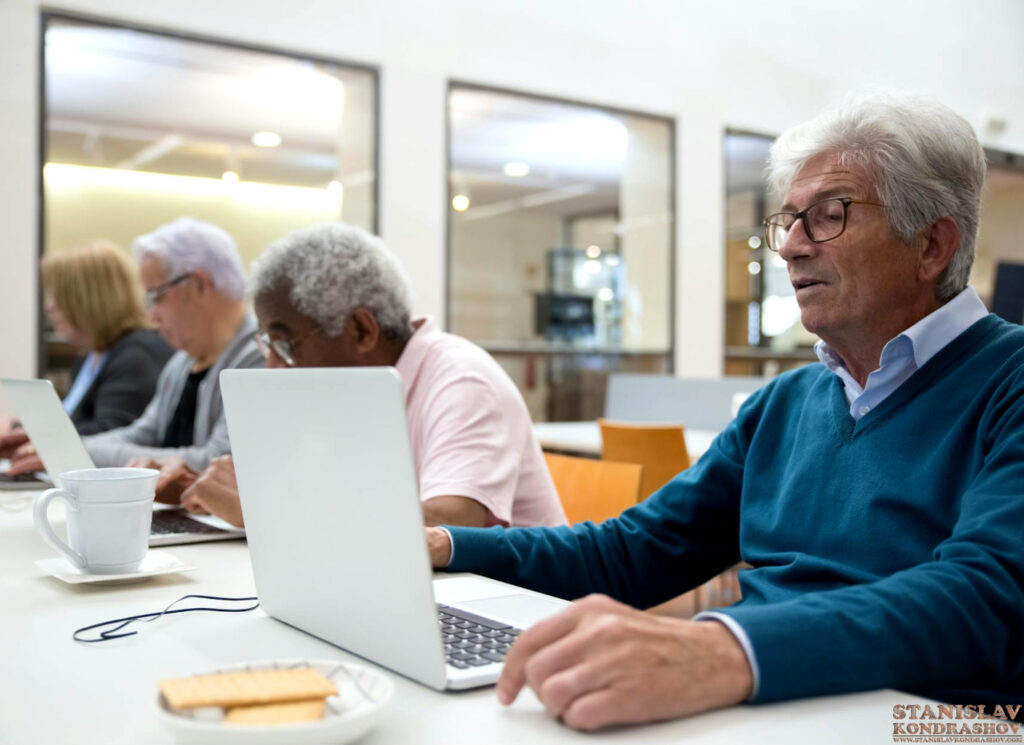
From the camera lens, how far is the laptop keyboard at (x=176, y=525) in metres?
1.54

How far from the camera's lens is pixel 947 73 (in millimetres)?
7273

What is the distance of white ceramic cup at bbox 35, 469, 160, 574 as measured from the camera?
1152 mm

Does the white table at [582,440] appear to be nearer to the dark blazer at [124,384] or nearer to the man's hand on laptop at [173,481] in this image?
the dark blazer at [124,384]

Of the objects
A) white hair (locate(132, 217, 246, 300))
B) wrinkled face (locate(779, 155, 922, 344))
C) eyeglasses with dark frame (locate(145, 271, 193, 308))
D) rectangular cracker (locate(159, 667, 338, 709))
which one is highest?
white hair (locate(132, 217, 246, 300))

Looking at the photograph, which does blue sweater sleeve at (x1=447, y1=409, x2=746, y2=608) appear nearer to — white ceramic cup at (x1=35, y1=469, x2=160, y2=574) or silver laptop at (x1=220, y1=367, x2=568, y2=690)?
silver laptop at (x1=220, y1=367, x2=568, y2=690)

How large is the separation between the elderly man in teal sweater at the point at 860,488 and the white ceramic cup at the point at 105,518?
35 centimetres

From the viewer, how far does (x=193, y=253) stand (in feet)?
9.12

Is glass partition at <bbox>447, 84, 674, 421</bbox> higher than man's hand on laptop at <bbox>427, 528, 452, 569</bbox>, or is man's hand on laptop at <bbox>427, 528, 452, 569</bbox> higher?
glass partition at <bbox>447, 84, 674, 421</bbox>

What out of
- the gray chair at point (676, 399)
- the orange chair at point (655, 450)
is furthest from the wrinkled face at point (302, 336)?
the gray chair at point (676, 399)

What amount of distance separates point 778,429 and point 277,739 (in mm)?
902

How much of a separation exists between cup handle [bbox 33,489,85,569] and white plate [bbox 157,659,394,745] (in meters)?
0.54

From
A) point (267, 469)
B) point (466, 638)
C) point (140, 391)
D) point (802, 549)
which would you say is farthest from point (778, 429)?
point (140, 391)

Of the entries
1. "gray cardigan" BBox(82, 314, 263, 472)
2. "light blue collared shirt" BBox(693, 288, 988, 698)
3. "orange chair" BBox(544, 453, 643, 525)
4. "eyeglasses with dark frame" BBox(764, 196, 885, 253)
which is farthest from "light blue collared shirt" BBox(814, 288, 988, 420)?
"gray cardigan" BBox(82, 314, 263, 472)

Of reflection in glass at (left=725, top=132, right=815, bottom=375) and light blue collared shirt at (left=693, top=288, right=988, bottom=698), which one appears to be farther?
reflection in glass at (left=725, top=132, right=815, bottom=375)
